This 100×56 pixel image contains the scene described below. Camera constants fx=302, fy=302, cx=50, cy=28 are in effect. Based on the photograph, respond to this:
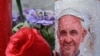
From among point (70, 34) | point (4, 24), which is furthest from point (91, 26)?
point (4, 24)

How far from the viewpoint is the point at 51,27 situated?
0.72m

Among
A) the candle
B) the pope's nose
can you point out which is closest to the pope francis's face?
the pope's nose

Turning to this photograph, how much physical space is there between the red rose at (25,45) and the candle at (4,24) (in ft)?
0.23

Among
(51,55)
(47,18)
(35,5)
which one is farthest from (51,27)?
(35,5)

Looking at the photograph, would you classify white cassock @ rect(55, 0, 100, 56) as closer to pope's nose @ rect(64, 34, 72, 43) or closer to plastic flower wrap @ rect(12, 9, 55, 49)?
pope's nose @ rect(64, 34, 72, 43)

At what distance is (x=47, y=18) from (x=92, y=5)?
0.68 ft

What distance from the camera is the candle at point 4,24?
614mm

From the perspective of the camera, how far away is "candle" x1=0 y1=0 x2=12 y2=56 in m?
0.61

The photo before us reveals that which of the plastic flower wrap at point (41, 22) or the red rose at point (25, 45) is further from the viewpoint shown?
the plastic flower wrap at point (41, 22)

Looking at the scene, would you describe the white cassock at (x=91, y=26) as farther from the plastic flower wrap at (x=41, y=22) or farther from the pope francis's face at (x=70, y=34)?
the plastic flower wrap at (x=41, y=22)

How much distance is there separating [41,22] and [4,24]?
Result: 13 centimetres

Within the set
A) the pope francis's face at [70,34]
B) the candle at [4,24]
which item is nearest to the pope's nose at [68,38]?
the pope francis's face at [70,34]

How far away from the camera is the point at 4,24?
62 cm

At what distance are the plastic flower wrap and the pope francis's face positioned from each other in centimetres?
13
